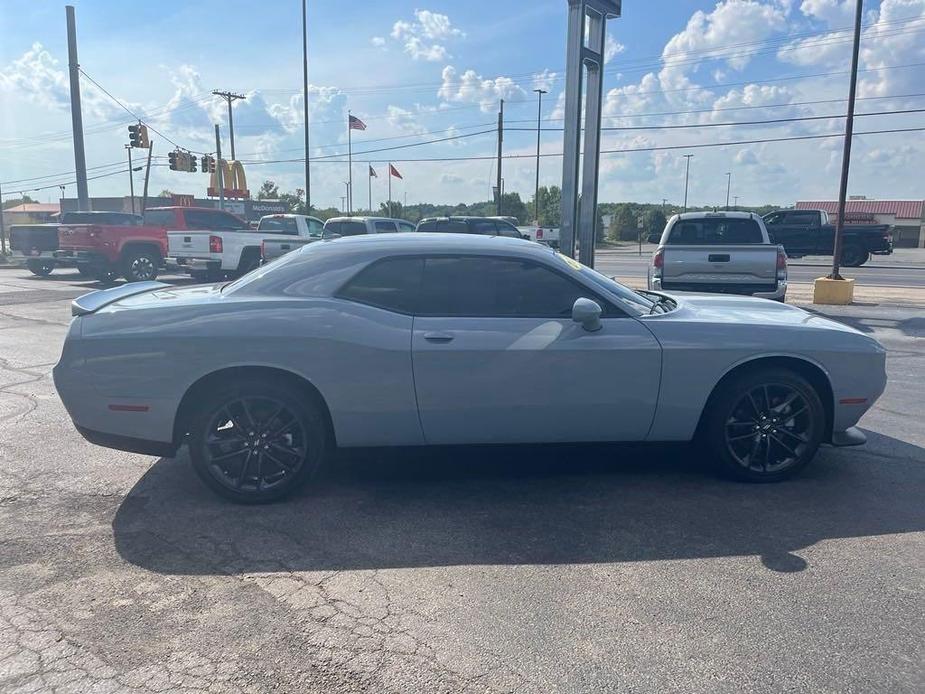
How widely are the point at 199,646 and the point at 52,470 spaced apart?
104 inches

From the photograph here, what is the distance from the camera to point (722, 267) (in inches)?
440

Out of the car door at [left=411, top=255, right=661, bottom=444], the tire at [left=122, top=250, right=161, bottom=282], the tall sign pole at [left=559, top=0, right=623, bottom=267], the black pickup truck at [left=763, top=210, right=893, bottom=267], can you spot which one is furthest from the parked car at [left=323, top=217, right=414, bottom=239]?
the car door at [left=411, top=255, right=661, bottom=444]

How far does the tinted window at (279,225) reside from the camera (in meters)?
20.4

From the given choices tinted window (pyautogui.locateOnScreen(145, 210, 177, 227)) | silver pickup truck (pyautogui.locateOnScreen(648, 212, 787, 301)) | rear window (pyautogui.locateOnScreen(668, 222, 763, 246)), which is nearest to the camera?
silver pickup truck (pyautogui.locateOnScreen(648, 212, 787, 301))

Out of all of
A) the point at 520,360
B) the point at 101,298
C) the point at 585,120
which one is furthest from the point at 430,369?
the point at 585,120

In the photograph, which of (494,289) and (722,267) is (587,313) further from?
(722,267)

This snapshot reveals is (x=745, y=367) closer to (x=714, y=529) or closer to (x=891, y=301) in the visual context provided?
(x=714, y=529)

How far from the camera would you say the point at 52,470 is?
497 cm

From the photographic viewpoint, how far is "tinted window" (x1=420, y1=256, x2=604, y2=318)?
4492 millimetres

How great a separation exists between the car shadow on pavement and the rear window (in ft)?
24.5

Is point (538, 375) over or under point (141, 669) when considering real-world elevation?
over

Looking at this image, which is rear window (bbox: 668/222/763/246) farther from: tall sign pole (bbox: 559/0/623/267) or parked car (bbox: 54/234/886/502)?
parked car (bbox: 54/234/886/502)

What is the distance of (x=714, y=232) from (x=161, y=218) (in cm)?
1438

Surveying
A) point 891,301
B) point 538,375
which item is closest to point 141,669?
point 538,375
